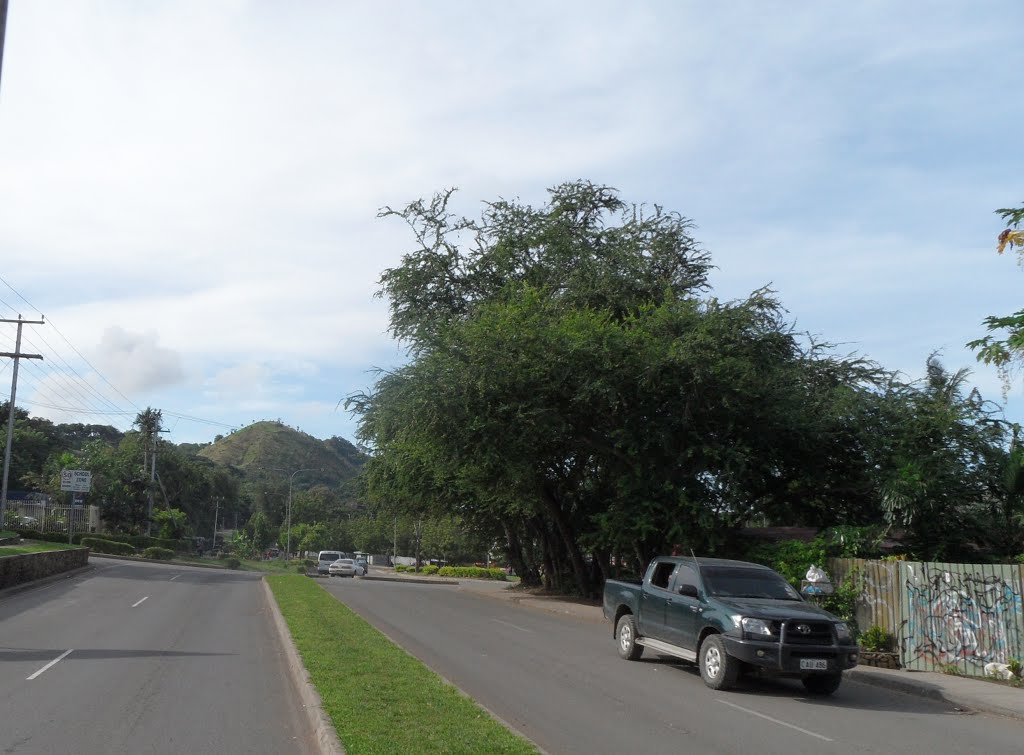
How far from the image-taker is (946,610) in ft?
50.4

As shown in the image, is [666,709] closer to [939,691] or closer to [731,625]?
[731,625]

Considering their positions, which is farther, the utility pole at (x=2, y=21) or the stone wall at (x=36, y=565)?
the stone wall at (x=36, y=565)

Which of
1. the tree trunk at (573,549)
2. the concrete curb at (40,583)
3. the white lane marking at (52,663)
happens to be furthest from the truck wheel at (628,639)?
the concrete curb at (40,583)

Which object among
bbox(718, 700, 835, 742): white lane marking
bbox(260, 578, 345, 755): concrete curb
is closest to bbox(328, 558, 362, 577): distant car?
bbox(260, 578, 345, 755): concrete curb

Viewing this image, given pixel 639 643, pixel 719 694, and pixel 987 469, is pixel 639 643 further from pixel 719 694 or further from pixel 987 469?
pixel 987 469

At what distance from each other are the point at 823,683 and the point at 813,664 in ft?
3.05

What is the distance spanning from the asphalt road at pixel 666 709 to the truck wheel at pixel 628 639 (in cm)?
22

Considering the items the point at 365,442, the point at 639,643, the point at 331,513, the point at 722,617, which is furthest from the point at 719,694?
the point at 331,513

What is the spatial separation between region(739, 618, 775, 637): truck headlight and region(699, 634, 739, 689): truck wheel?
413 millimetres

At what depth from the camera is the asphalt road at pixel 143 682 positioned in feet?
27.5

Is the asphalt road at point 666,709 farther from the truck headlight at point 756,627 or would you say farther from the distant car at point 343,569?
the distant car at point 343,569

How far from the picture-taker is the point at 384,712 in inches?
352

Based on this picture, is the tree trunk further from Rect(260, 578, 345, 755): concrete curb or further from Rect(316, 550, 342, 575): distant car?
Rect(316, 550, 342, 575): distant car

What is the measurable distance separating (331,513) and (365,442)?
8985 centimetres
